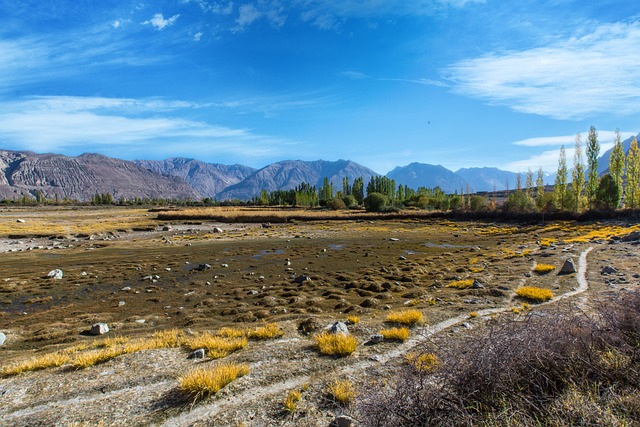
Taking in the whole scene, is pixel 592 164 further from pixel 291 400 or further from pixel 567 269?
pixel 291 400

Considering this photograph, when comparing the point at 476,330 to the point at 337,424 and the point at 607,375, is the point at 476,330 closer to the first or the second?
the point at 607,375

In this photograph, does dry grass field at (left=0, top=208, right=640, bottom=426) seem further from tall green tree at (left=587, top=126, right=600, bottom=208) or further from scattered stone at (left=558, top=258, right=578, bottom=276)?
tall green tree at (left=587, top=126, right=600, bottom=208)

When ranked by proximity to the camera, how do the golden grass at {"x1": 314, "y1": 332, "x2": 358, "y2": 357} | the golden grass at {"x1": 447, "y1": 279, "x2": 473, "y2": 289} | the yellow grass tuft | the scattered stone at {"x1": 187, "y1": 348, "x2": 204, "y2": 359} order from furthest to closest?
the golden grass at {"x1": 447, "y1": 279, "x2": 473, "y2": 289} → the yellow grass tuft → the scattered stone at {"x1": 187, "y1": 348, "x2": 204, "y2": 359} → the golden grass at {"x1": 314, "y1": 332, "x2": 358, "y2": 357}

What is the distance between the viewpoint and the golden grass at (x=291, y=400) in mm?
6117

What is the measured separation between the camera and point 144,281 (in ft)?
70.2

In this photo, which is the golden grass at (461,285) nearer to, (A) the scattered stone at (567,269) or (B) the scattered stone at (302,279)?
(A) the scattered stone at (567,269)

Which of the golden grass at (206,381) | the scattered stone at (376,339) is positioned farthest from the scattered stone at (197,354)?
the scattered stone at (376,339)

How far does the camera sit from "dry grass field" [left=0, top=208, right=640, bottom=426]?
255 inches

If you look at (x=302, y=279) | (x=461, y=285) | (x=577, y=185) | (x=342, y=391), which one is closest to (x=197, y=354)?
(x=342, y=391)

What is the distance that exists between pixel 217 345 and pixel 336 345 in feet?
11.0

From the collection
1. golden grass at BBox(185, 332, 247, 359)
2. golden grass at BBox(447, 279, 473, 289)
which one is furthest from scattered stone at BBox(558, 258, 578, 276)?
golden grass at BBox(185, 332, 247, 359)

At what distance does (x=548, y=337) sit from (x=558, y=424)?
6.24 feet

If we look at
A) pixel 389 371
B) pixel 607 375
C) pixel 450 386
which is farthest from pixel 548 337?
pixel 389 371

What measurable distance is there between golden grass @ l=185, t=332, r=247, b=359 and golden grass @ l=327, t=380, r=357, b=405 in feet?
11.1
